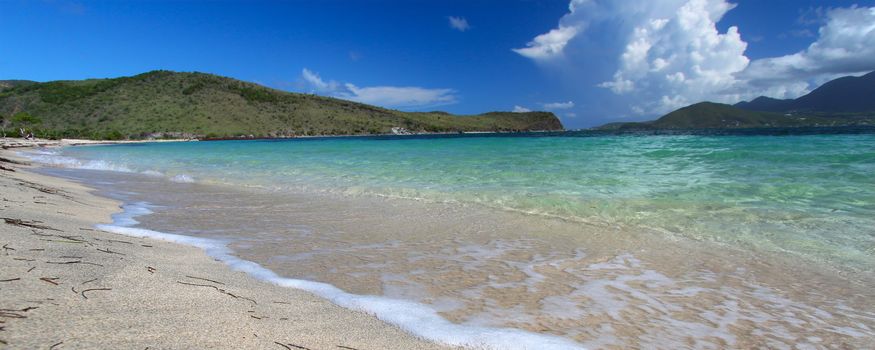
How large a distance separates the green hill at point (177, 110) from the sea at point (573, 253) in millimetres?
98139

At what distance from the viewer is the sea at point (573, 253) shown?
332cm

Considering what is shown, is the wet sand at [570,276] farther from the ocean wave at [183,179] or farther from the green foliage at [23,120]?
the green foliage at [23,120]

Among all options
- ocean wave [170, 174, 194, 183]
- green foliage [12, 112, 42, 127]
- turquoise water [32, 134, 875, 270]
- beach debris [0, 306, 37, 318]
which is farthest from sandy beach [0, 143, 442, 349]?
green foliage [12, 112, 42, 127]

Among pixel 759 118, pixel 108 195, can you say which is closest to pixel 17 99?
pixel 108 195

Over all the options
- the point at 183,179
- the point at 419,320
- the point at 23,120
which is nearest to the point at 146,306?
the point at 419,320

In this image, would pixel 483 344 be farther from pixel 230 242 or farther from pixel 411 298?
pixel 230 242

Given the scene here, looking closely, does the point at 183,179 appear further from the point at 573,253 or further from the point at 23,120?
the point at 23,120

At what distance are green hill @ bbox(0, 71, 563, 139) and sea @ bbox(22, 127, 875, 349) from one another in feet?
322

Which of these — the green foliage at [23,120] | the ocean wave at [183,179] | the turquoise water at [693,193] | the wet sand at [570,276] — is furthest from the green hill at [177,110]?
the wet sand at [570,276]

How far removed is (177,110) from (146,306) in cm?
12765

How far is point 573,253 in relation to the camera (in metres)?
5.40

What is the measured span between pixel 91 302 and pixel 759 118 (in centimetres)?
22176

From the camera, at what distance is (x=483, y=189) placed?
11.1 m

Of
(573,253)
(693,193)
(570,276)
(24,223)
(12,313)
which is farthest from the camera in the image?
(693,193)
